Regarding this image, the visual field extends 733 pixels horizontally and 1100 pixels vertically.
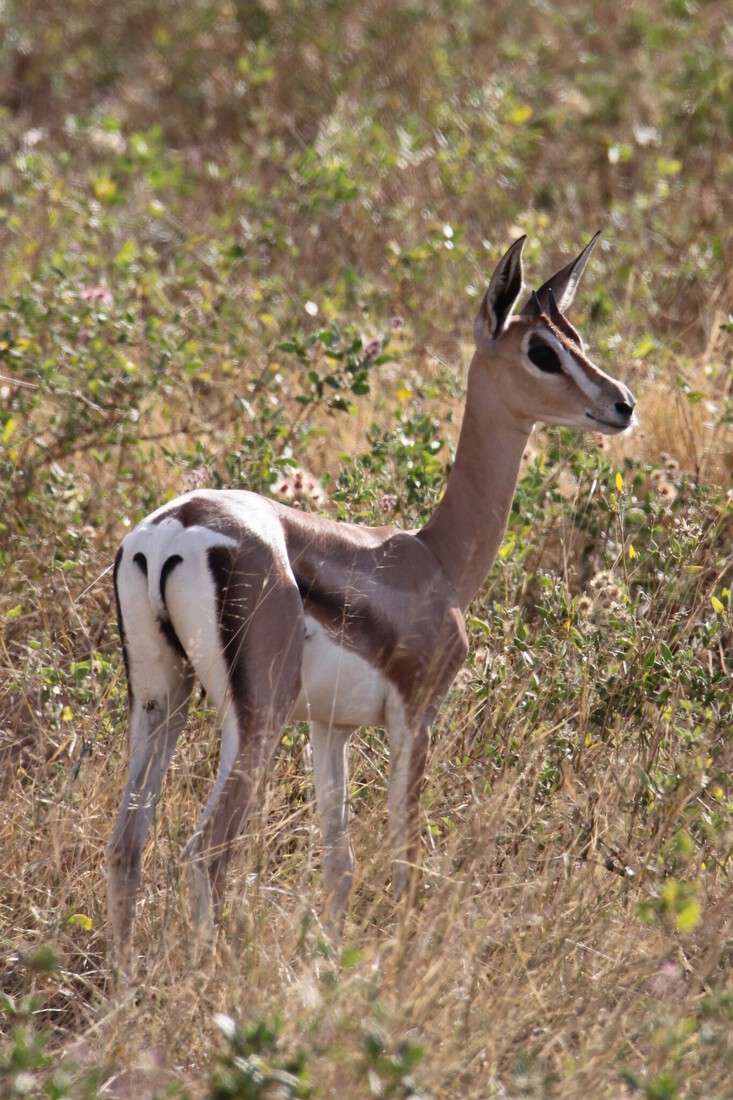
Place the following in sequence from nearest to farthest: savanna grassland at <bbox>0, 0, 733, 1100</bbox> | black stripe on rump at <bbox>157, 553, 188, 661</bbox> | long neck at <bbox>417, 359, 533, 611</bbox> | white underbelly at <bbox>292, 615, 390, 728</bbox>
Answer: savanna grassland at <bbox>0, 0, 733, 1100</bbox>
black stripe on rump at <bbox>157, 553, 188, 661</bbox>
white underbelly at <bbox>292, 615, 390, 728</bbox>
long neck at <bbox>417, 359, 533, 611</bbox>

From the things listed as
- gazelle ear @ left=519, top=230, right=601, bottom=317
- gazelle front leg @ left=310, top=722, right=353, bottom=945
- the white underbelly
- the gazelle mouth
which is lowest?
gazelle front leg @ left=310, top=722, right=353, bottom=945

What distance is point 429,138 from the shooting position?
33.8 feet

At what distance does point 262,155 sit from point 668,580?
6.00 meters

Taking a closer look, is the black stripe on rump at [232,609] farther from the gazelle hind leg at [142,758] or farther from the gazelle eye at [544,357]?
the gazelle eye at [544,357]

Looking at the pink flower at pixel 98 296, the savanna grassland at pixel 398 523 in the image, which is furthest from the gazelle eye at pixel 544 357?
the pink flower at pixel 98 296

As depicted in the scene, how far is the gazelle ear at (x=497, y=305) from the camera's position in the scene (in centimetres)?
473

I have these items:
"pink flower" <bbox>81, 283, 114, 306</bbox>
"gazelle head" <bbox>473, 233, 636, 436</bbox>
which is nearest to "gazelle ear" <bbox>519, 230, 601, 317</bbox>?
"gazelle head" <bbox>473, 233, 636, 436</bbox>

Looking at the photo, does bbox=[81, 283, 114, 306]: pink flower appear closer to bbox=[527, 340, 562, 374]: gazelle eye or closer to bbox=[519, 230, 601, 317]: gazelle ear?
bbox=[519, 230, 601, 317]: gazelle ear

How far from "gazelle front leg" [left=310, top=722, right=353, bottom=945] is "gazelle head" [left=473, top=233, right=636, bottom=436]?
126cm

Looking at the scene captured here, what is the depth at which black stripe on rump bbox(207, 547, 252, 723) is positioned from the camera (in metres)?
3.90

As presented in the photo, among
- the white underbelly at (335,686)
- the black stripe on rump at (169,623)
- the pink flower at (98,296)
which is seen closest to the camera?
the black stripe on rump at (169,623)

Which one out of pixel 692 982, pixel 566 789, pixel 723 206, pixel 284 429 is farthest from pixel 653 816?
pixel 723 206

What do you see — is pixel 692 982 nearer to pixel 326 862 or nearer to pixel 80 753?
pixel 326 862

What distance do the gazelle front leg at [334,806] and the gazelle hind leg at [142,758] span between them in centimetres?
52
